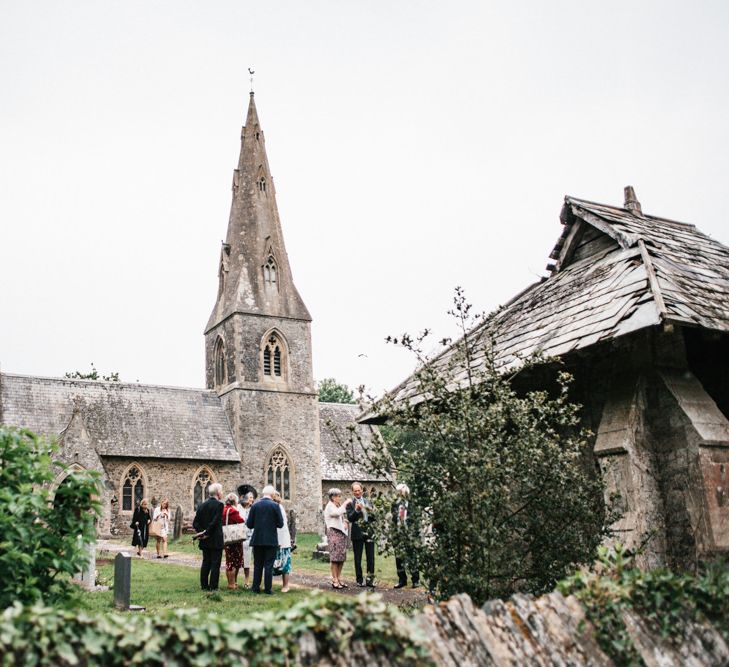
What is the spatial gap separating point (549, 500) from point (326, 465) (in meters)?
32.0

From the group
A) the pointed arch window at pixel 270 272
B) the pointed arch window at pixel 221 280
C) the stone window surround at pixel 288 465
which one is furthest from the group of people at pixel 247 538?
the pointed arch window at pixel 221 280

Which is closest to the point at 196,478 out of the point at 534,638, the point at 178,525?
the point at 178,525

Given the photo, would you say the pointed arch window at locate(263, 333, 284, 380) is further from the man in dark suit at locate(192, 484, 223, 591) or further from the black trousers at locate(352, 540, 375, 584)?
the man in dark suit at locate(192, 484, 223, 591)

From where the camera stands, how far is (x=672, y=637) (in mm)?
4266

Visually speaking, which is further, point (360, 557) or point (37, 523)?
point (360, 557)

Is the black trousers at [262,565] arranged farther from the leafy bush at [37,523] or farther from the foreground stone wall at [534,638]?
the foreground stone wall at [534,638]

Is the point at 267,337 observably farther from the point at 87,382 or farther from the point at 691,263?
the point at 691,263

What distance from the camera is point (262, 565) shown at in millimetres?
11789

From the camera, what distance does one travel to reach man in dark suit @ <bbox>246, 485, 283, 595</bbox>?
1152 cm

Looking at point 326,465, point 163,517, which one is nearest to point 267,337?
point 326,465

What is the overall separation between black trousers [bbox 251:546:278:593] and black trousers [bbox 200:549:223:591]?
75 centimetres

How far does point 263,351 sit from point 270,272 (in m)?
4.48

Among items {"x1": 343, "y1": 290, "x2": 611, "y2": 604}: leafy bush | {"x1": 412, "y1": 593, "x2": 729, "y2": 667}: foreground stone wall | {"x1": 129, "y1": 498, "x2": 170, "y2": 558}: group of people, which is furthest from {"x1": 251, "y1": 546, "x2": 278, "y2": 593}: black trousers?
{"x1": 412, "y1": 593, "x2": 729, "y2": 667}: foreground stone wall

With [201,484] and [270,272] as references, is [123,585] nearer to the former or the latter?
[201,484]
